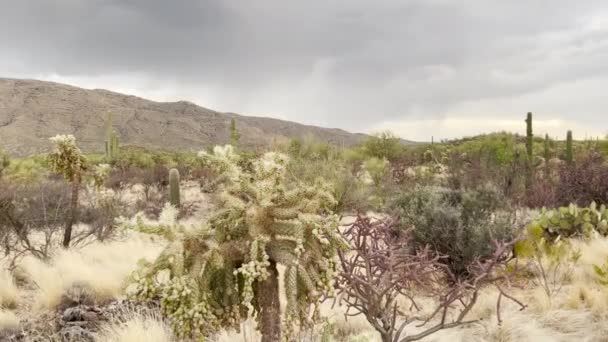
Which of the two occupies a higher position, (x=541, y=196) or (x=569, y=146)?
(x=569, y=146)

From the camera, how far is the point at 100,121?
285 feet

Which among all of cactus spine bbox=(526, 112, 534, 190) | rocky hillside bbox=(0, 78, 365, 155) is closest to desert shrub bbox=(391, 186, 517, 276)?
cactus spine bbox=(526, 112, 534, 190)

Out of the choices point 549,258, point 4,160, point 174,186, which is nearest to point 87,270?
point 549,258

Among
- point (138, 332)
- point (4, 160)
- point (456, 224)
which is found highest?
point (4, 160)

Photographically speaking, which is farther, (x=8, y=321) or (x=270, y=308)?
(x=8, y=321)

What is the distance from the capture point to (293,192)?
10.9ft

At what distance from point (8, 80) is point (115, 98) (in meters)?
16.6

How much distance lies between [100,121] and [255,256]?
89.1 meters

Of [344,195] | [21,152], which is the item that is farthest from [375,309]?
[21,152]

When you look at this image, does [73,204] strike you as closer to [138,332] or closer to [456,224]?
[138,332]

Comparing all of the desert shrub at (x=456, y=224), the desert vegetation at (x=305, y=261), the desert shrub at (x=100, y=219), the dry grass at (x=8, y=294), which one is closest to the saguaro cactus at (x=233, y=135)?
the desert vegetation at (x=305, y=261)

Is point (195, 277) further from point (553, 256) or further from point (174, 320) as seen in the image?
point (553, 256)

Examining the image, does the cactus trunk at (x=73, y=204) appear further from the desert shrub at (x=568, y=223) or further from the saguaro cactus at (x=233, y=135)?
the saguaro cactus at (x=233, y=135)

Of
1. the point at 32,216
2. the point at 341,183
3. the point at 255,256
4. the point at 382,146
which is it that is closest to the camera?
the point at 255,256
